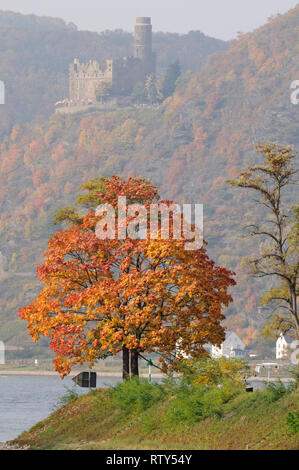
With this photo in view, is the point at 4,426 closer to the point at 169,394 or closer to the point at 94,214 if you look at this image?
the point at 94,214

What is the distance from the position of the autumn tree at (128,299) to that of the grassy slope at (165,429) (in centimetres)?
228

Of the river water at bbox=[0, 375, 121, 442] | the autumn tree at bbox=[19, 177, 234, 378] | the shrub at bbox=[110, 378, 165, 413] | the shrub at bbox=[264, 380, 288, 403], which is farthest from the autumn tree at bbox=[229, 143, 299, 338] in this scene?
the river water at bbox=[0, 375, 121, 442]

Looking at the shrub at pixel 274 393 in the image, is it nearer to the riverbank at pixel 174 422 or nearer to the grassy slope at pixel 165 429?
the riverbank at pixel 174 422

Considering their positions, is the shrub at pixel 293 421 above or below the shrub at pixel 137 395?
above

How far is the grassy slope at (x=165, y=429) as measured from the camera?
95.3 feet

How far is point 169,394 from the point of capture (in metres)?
36.9

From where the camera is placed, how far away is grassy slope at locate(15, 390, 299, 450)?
29.1 metres

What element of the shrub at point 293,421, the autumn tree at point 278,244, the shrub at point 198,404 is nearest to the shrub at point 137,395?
the shrub at point 198,404

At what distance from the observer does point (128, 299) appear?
41.9 metres

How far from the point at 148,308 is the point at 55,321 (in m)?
4.46

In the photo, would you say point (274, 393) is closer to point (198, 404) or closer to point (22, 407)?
point (198, 404)

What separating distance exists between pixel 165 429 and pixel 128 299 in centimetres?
951

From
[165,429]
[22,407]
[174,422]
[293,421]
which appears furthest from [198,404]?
[22,407]
